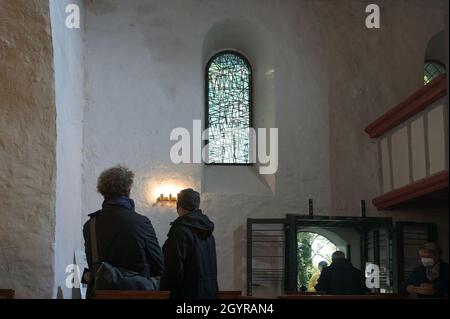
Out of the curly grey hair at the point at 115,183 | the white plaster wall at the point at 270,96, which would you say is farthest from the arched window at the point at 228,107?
the curly grey hair at the point at 115,183

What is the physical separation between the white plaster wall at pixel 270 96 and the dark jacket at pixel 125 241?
16.6 ft

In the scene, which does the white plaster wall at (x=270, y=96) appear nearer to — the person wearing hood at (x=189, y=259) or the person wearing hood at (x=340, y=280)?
the person wearing hood at (x=340, y=280)

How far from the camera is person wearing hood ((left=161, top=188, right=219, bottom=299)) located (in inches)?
171

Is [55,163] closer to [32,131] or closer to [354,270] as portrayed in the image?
[32,131]

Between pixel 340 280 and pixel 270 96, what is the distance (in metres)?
2.91

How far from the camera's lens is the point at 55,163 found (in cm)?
582

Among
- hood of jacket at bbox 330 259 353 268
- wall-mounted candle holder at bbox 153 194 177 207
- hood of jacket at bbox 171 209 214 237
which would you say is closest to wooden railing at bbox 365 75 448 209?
hood of jacket at bbox 330 259 353 268

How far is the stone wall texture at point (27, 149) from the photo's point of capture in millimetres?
5609

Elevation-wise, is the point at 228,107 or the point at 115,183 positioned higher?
the point at 228,107

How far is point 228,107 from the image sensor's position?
1045 centimetres

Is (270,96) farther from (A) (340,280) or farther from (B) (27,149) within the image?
(B) (27,149)

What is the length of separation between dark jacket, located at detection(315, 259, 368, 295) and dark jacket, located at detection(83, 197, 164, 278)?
4.52 metres

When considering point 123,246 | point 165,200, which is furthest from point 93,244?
point 165,200
